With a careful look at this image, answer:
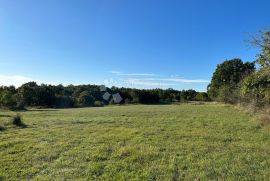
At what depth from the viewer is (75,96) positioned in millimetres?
48875

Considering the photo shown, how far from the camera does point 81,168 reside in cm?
468

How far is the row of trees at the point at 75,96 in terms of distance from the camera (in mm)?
36562

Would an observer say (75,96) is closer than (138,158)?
No

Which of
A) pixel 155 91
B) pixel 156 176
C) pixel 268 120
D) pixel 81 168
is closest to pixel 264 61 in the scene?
pixel 268 120

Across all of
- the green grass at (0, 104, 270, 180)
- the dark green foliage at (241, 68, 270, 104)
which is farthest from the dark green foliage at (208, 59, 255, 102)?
the green grass at (0, 104, 270, 180)

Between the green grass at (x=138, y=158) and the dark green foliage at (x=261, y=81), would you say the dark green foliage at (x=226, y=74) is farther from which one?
the green grass at (x=138, y=158)

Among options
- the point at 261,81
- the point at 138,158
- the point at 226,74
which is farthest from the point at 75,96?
the point at 138,158

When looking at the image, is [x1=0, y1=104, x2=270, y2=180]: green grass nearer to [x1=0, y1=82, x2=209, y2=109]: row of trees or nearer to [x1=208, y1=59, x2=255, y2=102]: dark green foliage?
[x1=0, y1=82, x2=209, y2=109]: row of trees

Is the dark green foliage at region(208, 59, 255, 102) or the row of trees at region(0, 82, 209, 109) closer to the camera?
the row of trees at region(0, 82, 209, 109)

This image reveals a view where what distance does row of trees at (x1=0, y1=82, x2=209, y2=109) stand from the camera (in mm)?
36562

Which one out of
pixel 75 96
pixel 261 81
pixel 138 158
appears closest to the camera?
pixel 138 158

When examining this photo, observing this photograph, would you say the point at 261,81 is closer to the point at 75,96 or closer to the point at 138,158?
the point at 138,158

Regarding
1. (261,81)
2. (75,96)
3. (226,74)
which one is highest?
(226,74)

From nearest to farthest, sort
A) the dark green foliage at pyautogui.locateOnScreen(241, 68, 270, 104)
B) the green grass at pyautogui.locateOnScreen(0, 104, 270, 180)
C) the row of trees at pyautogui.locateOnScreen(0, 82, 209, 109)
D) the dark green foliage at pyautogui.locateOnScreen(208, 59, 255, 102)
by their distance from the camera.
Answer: the green grass at pyautogui.locateOnScreen(0, 104, 270, 180) → the dark green foliage at pyautogui.locateOnScreen(241, 68, 270, 104) → the row of trees at pyautogui.locateOnScreen(0, 82, 209, 109) → the dark green foliage at pyautogui.locateOnScreen(208, 59, 255, 102)
